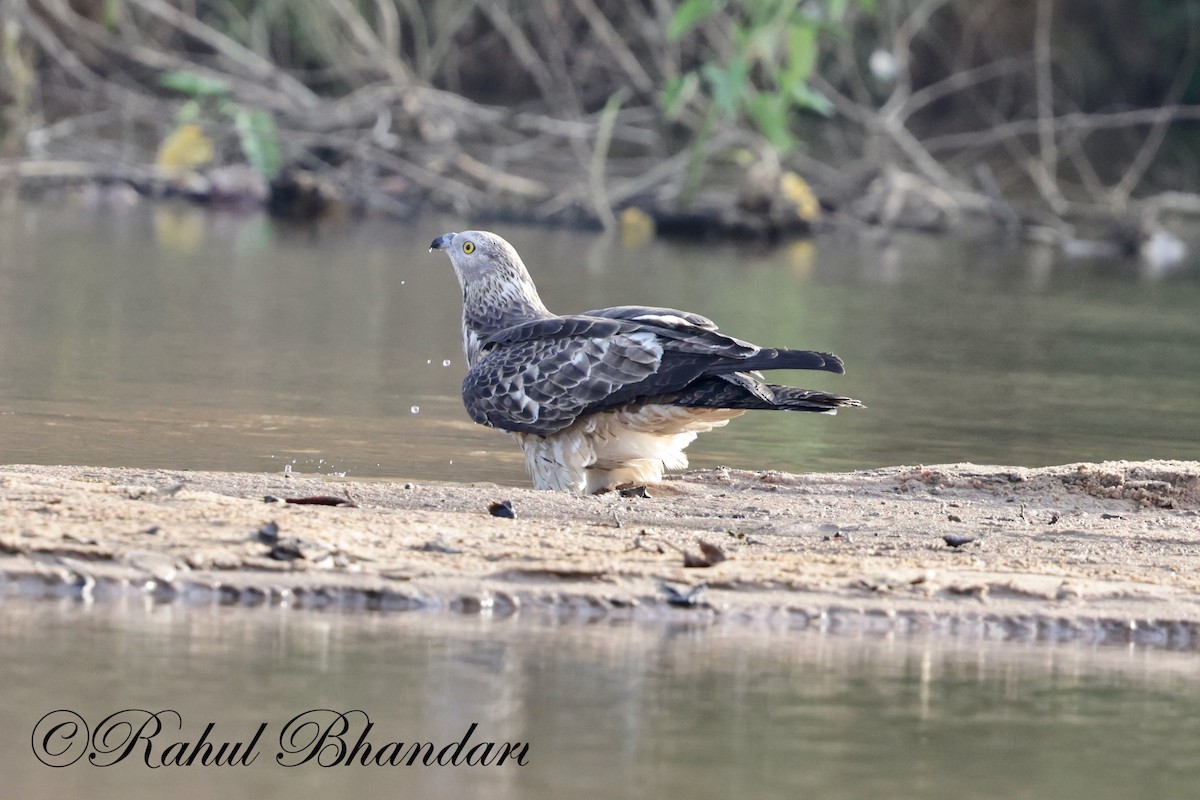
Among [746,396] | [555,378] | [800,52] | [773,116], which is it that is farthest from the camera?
[773,116]

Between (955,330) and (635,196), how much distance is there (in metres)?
8.74

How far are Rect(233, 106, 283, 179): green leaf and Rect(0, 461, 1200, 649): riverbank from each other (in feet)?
Answer: 47.2

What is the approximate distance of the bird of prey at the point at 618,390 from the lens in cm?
729

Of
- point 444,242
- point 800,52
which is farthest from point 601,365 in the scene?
point 800,52

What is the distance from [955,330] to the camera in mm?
14477

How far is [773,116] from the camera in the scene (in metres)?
19.2

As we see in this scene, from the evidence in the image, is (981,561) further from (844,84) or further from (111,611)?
(844,84)

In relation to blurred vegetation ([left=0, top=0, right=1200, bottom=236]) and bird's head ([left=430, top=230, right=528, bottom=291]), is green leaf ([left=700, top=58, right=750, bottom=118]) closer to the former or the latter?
blurred vegetation ([left=0, top=0, right=1200, bottom=236])

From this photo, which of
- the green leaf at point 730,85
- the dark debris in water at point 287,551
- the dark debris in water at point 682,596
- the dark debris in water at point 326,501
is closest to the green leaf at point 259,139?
the green leaf at point 730,85

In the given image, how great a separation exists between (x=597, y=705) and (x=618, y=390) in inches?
122

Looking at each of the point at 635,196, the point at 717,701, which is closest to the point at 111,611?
the point at 717,701

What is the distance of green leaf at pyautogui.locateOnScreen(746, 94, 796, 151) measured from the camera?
1917 centimetres

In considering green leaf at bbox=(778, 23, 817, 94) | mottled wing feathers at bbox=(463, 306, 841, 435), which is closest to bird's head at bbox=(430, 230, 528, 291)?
mottled wing feathers at bbox=(463, 306, 841, 435)

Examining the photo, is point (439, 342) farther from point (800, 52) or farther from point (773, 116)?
point (773, 116)
